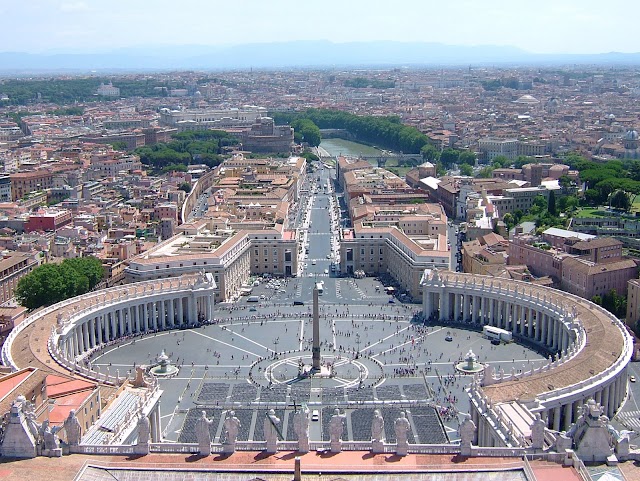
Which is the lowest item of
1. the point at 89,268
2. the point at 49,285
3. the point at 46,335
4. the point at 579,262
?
the point at 89,268

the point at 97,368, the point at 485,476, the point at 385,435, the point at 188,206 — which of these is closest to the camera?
the point at 485,476

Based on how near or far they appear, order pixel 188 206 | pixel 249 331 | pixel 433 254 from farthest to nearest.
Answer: pixel 188 206 < pixel 433 254 < pixel 249 331

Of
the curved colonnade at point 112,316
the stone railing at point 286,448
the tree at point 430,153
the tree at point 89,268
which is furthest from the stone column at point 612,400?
the tree at point 430,153

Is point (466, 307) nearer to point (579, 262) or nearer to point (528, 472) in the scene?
point (579, 262)

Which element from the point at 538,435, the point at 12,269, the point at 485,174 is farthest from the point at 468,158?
the point at 538,435

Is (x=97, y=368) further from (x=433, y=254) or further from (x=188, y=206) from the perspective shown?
(x=188, y=206)

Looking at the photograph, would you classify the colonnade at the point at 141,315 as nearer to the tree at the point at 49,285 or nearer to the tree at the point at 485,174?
the tree at the point at 49,285

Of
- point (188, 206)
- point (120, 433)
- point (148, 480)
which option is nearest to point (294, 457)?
point (148, 480)
